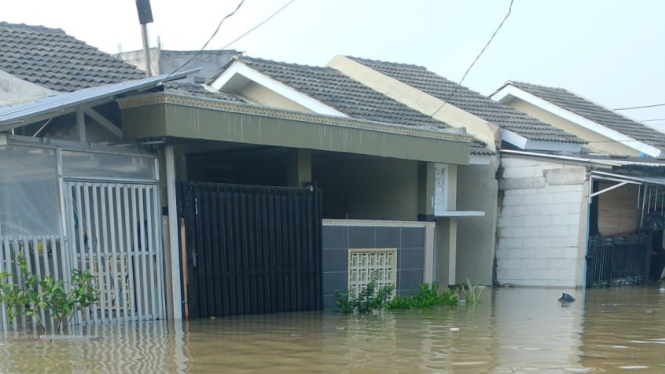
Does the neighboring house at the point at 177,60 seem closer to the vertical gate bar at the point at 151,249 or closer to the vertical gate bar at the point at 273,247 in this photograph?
the vertical gate bar at the point at 273,247

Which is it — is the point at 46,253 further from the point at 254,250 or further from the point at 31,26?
the point at 31,26

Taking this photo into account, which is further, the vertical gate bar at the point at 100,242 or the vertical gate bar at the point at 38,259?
the vertical gate bar at the point at 100,242

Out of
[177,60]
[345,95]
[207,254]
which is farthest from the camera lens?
[177,60]

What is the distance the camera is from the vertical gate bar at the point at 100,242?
35.2ft

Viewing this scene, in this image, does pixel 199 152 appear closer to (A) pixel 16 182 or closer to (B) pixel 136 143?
(B) pixel 136 143

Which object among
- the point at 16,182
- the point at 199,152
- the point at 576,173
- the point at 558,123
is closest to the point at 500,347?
the point at 16,182

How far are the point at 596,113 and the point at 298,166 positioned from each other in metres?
15.0

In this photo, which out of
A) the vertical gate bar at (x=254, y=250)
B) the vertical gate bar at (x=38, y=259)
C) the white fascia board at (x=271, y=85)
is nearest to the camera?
the vertical gate bar at (x=38, y=259)

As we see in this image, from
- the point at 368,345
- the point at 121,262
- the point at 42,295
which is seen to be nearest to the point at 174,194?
the point at 121,262

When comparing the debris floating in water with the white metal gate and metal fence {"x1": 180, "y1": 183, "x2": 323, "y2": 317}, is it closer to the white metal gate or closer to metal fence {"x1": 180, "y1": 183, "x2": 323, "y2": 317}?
metal fence {"x1": 180, "y1": 183, "x2": 323, "y2": 317}

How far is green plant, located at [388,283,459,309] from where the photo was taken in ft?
46.2

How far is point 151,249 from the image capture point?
37.5 ft

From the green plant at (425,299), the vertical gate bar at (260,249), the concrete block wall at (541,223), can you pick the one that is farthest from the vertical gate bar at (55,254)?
the concrete block wall at (541,223)

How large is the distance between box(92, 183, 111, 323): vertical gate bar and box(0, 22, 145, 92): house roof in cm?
229
